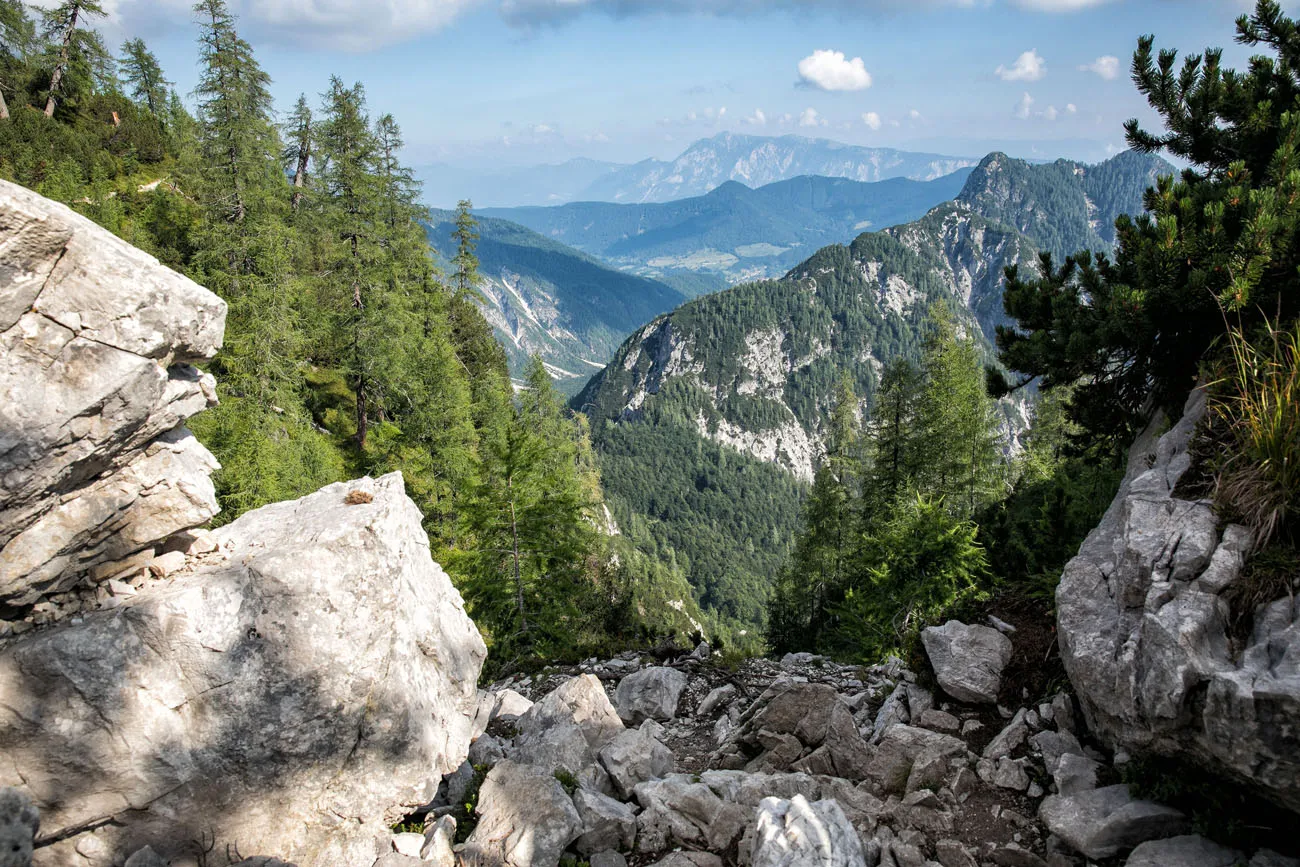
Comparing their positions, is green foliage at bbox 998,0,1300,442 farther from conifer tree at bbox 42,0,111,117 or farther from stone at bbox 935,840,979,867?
conifer tree at bbox 42,0,111,117

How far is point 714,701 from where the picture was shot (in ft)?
42.0

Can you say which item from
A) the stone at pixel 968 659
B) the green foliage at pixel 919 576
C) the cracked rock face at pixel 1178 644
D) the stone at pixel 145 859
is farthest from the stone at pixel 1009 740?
the stone at pixel 145 859

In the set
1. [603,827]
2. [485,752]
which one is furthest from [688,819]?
[485,752]

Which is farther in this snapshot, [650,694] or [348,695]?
[650,694]

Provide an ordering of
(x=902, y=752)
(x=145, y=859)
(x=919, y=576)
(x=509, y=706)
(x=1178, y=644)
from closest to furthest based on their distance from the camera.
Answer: (x=1178, y=644) < (x=145, y=859) < (x=902, y=752) < (x=509, y=706) < (x=919, y=576)

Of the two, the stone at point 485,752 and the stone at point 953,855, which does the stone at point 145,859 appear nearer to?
the stone at point 485,752

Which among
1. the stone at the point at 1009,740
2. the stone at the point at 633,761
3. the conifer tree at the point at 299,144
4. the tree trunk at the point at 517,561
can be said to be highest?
the conifer tree at the point at 299,144

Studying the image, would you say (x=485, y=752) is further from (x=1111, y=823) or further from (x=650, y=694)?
(x=1111, y=823)

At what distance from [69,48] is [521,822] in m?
69.2

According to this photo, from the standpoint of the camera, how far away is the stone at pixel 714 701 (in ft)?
41.7

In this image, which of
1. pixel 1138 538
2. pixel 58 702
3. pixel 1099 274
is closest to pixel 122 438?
pixel 58 702

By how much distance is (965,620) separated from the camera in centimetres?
1053

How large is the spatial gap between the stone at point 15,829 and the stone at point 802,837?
22.0ft

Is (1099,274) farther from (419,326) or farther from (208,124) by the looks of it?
(208,124)
